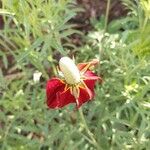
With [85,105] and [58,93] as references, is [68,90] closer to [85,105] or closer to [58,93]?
[58,93]

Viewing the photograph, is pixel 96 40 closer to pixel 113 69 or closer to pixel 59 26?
pixel 113 69

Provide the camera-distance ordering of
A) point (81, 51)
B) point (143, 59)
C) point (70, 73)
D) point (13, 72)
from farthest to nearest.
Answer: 1. point (13, 72)
2. point (81, 51)
3. point (143, 59)
4. point (70, 73)

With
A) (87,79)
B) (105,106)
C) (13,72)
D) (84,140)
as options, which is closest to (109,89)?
(105,106)

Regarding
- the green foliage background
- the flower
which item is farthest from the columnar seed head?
the green foliage background

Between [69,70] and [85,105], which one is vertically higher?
[69,70]

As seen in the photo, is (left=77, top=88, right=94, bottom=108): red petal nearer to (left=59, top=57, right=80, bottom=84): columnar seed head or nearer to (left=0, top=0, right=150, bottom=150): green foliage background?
(left=59, top=57, right=80, bottom=84): columnar seed head

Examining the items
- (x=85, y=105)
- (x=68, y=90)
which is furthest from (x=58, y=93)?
(x=85, y=105)
